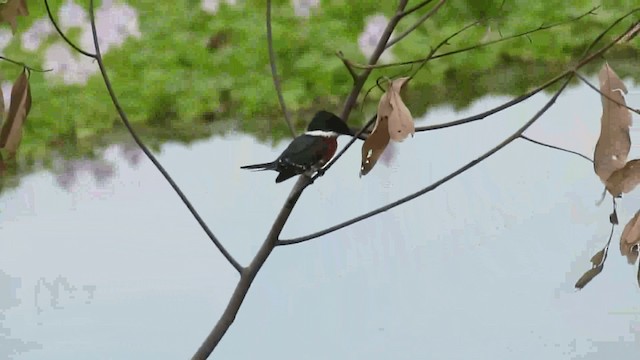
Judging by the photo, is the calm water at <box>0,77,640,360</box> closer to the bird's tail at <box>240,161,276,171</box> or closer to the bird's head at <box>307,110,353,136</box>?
the bird's tail at <box>240,161,276,171</box>

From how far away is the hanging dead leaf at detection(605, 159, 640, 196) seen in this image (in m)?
0.55

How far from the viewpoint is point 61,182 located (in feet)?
3.01

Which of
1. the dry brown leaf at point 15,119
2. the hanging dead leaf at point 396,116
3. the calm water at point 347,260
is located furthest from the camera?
the calm water at point 347,260

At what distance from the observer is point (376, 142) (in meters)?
0.53

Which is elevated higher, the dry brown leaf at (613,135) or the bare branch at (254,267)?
the bare branch at (254,267)

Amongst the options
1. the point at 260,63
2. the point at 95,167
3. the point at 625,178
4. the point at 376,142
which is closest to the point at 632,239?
the point at 625,178

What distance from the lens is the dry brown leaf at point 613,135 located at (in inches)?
21.2

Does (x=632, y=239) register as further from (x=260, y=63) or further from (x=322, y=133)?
(x=260, y=63)

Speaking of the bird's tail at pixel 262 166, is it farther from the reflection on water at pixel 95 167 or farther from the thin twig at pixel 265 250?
the reflection on water at pixel 95 167

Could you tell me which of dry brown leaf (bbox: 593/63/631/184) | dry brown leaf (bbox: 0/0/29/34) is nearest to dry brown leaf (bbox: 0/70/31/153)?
dry brown leaf (bbox: 0/0/29/34)

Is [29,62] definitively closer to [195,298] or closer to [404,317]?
[195,298]

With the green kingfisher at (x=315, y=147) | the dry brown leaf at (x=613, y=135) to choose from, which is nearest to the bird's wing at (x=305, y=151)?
the green kingfisher at (x=315, y=147)

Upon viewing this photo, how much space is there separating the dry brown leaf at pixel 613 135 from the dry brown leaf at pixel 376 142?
161 millimetres

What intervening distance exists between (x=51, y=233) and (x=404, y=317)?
446 mm
